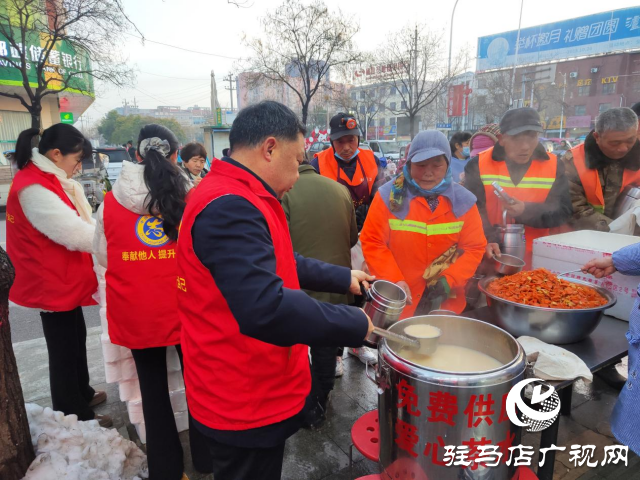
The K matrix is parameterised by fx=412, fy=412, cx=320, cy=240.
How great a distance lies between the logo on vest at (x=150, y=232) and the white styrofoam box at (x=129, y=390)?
1.15 metres

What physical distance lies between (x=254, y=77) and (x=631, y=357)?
1755cm

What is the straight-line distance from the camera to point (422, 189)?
8.32 ft

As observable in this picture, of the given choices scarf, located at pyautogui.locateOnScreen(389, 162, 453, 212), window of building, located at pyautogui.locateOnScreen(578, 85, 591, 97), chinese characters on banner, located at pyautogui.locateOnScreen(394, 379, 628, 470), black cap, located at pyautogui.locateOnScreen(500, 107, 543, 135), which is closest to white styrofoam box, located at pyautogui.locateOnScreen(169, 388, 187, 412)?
chinese characters on banner, located at pyautogui.locateOnScreen(394, 379, 628, 470)

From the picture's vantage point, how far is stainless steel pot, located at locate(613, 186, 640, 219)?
3105mm

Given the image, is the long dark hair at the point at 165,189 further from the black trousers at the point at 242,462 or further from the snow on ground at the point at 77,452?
the snow on ground at the point at 77,452

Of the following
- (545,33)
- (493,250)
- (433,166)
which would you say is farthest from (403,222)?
(545,33)

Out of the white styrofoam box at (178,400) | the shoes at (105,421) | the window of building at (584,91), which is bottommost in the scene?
the shoes at (105,421)

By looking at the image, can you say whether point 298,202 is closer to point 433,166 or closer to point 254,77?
point 433,166

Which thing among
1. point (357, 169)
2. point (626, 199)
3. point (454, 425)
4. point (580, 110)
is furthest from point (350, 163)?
point (580, 110)

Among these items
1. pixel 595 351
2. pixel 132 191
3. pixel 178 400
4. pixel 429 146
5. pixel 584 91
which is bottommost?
pixel 178 400

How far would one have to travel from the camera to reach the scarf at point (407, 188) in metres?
2.53

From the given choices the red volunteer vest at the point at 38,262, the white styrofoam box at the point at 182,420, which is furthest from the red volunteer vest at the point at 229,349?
the red volunteer vest at the point at 38,262

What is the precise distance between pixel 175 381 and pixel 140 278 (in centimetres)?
95

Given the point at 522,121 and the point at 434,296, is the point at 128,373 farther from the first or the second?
the point at 522,121
